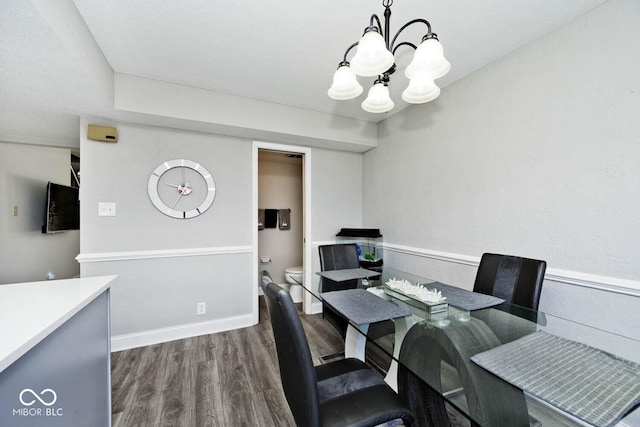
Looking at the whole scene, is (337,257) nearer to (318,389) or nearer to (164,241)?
(318,389)

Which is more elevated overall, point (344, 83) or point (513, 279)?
point (344, 83)

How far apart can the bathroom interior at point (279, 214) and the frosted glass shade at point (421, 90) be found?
259 cm

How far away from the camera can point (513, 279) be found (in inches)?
58.6

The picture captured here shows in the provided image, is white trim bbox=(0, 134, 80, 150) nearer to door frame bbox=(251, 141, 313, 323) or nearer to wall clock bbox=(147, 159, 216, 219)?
wall clock bbox=(147, 159, 216, 219)

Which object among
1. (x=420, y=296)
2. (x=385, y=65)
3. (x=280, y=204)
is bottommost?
(x=420, y=296)

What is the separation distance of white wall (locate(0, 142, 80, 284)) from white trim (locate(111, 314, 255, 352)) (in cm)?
178

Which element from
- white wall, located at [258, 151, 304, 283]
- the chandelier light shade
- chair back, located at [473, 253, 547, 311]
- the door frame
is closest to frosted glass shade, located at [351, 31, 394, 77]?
the chandelier light shade

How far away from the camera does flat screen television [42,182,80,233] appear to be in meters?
2.86

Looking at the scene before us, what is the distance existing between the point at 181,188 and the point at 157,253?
0.69m

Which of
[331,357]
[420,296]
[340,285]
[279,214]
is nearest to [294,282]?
[279,214]

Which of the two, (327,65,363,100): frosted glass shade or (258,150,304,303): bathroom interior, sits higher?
(327,65,363,100): frosted glass shade

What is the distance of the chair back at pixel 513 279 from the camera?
1.37 metres

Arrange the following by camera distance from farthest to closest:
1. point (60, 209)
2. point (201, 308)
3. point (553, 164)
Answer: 1. point (60, 209)
2. point (201, 308)
3. point (553, 164)

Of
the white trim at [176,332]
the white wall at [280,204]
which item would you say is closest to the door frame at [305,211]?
the white trim at [176,332]
